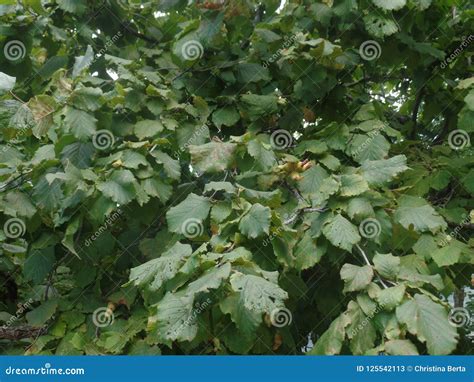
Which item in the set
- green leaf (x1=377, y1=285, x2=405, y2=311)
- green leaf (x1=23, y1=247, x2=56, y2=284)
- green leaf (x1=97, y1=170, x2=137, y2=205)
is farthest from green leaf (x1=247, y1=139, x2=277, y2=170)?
green leaf (x1=23, y1=247, x2=56, y2=284)

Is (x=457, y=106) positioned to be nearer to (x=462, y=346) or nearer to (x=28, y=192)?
(x=462, y=346)

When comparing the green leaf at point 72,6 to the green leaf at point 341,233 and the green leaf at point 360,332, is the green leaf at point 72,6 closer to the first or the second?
the green leaf at point 341,233

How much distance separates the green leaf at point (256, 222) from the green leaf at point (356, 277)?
0.34 meters

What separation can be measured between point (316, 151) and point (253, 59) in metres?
0.80

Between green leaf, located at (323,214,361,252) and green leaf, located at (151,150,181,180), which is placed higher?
green leaf, located at (323,214,361,252)

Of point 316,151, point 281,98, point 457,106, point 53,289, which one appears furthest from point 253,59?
point 53,289

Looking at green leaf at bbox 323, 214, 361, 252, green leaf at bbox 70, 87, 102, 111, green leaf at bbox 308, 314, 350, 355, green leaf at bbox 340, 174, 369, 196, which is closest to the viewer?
green leaf at bbox 308, 314, 350, 355

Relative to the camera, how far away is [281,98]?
3.68 meters

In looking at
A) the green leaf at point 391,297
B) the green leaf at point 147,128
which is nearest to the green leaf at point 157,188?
the green leaf at point 147,128

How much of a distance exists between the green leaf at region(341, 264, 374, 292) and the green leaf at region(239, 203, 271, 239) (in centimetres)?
34

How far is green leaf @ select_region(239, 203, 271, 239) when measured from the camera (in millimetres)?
2309

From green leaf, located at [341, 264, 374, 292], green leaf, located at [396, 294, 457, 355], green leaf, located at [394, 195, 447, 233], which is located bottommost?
green leaf, located at [341, 264, 374, 292]

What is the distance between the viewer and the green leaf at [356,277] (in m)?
2.25

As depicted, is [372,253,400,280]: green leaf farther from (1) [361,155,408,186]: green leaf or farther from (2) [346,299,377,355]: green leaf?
(1) [361,155,408,186]: green leaf
